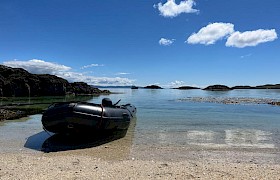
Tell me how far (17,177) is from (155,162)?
428 cm

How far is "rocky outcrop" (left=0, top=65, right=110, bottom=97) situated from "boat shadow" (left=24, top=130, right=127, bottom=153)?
179 ft

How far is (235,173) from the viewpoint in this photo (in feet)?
26.5

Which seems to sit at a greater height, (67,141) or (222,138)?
(67,141)

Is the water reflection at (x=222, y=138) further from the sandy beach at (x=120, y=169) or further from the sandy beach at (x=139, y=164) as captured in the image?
the sandy beach at (x=120, y=169)

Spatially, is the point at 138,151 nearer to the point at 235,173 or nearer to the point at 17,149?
the point at 235,173

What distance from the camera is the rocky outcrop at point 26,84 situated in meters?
64.2

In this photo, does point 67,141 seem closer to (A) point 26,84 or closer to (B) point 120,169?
(B) point 120,169

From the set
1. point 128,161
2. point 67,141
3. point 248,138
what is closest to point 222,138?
point 248,138

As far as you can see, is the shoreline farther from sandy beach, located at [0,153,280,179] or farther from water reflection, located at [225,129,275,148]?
water reflection, located at [225,129,275,148]

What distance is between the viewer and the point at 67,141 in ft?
42.3

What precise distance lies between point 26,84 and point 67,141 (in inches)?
2361

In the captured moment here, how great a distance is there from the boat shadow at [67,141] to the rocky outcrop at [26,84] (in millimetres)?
54505

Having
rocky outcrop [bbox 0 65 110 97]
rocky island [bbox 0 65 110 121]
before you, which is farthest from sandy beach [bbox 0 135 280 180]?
rocky outcrop [bbox 0 65 110 97]

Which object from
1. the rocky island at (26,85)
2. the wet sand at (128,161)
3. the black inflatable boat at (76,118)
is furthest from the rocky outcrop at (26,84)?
the wet sand at (128,161)
